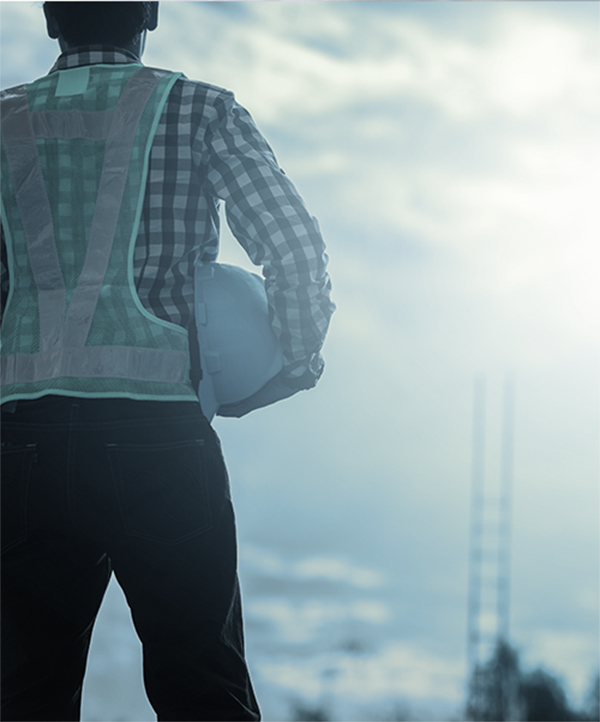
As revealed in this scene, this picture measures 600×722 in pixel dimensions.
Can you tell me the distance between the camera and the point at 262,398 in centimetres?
121

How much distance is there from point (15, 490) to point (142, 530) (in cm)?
17

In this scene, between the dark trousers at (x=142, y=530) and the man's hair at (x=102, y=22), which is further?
the man's hair at (x=102, y=22)

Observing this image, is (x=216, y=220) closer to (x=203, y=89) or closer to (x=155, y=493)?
(x=203, y=89)

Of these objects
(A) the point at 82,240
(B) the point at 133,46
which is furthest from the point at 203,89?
(A) the point at 82,240

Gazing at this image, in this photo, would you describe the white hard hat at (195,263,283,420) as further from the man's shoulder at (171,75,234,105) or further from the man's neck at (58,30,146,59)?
the man's neck at (58,30,146,59)

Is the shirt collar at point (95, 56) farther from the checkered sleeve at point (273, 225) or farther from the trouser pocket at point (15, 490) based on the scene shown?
the trouser pocket at point (15, 490)

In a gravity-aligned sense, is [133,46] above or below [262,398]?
above

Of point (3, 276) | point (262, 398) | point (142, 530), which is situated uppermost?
point (3, 276)

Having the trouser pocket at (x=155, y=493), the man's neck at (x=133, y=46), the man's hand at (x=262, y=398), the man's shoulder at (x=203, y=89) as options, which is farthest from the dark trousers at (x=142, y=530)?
the man's neck at (x=133, y=46)

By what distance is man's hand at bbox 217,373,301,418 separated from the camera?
1.20 meters

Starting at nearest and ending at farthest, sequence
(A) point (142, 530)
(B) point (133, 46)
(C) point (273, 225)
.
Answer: (A) point (142, 530)
(C) point (273, 225)
(B) point (133, 46)

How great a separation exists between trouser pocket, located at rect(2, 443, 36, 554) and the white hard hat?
0.78 feet

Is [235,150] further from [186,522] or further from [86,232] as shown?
Result: [186,522]

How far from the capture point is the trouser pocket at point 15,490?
104 centimetres
